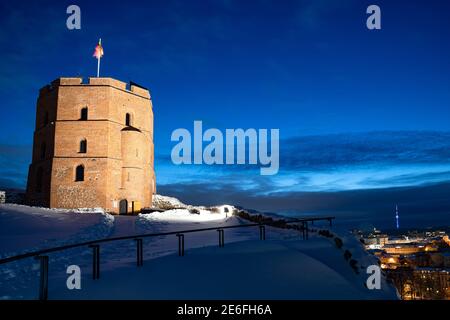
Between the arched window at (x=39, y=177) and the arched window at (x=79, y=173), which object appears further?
the arched window at (x=39, y=177)

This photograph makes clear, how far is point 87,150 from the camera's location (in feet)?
114

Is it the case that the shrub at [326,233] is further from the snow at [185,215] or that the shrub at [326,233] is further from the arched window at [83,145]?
the arched window at [83,145]

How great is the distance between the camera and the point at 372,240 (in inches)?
4911

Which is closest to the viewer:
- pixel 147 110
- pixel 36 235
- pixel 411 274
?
pixel 36 235

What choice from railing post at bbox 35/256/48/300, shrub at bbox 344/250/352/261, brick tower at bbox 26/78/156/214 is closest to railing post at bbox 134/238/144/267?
railing post at bbox 35/256/48/300

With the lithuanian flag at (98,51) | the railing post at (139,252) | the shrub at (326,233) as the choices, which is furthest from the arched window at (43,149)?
the shrub at (326,233)

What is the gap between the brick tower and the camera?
33.9m

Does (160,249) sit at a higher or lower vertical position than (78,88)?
lower

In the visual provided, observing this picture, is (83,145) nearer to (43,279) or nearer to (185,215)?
(185,215)

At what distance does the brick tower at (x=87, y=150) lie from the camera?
3391 centimetres
